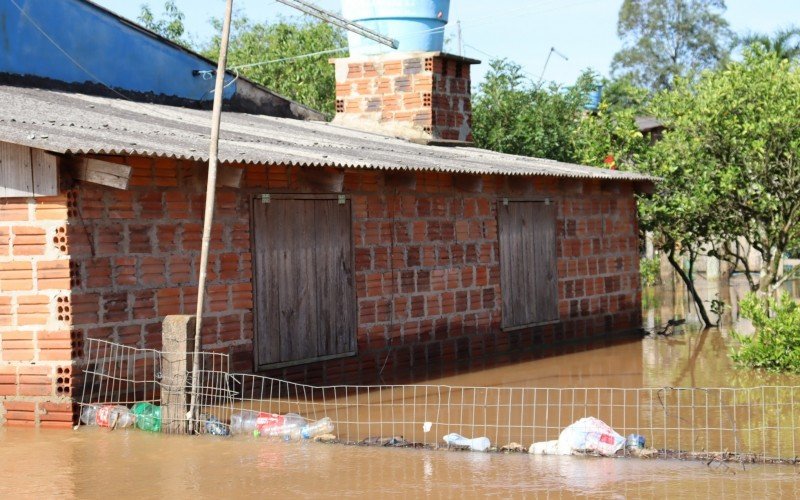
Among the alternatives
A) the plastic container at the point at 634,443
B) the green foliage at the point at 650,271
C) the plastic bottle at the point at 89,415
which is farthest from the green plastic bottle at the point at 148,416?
the green foliage at the point at 650,271

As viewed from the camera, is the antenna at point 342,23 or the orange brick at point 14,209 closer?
the orange brick at point 14,209

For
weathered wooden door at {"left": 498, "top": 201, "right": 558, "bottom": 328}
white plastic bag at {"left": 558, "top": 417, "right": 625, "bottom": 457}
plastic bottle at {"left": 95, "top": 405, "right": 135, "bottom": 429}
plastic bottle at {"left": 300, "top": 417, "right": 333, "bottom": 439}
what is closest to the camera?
white plastic bag at {"left": 558, "top": 417, "right": 625, "bottom": 457}

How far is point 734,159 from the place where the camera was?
18922 millimetres

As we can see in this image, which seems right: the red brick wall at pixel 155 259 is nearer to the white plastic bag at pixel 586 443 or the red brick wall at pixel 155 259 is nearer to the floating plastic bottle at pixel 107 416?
the floating plastic bottle at pixel 107 416

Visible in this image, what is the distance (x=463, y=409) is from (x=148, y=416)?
131 inches

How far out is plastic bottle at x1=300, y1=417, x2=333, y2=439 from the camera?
31.3ft

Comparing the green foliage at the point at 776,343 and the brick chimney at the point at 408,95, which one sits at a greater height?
the brick chimney at the point at 408,95

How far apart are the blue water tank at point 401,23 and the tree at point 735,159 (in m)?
4.45

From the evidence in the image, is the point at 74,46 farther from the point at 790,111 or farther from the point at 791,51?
the point at 791,51

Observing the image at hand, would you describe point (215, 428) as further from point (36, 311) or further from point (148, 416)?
point (36, 311)

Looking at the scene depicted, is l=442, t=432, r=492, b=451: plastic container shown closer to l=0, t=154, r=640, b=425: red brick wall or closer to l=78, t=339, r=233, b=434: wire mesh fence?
l=78, t=339, r=233, b=434: wire mesh fence

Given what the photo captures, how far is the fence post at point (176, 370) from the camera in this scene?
956 centimetres

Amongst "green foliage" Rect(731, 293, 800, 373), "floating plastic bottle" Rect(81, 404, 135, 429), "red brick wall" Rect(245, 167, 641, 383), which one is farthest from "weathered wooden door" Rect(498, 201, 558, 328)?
"floating plastic bottle" Rect(81, 404, 135, 429)

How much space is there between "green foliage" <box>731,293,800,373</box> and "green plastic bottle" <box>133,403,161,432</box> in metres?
8.04
